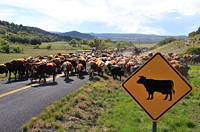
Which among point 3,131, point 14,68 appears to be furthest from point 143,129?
point 14,68

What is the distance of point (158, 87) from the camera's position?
3600 mm

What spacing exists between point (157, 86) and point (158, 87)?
0.10 feet

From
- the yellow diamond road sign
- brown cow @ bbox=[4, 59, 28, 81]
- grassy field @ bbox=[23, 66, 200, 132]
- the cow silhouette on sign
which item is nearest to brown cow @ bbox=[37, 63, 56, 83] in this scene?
brown cow @ bbox=[4, 59, 28, 81]

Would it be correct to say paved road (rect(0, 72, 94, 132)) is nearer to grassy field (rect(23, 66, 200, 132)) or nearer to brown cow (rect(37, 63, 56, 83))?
grassy field (rect(23, 66, 200, 132))

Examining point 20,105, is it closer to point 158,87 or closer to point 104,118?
point 104,118

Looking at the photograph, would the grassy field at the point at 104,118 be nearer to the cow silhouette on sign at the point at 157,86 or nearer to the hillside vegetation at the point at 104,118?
the hillside vegetation at the point at 104,118

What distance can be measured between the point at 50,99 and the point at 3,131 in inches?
164

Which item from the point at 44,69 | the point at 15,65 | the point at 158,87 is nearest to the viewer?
the point at 158,87

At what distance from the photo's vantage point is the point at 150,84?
3547 mm

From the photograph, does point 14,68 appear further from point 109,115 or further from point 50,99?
point 109,115

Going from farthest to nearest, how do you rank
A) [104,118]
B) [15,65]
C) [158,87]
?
[15,65] → [104,118] → [158,87]

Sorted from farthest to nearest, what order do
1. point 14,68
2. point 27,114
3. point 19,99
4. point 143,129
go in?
1. point 14,68
2. point 19,99
3. point 27,114
4. point 143,129

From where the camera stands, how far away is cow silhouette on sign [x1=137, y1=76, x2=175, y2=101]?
3441 mm

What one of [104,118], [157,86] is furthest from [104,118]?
[157,86]
